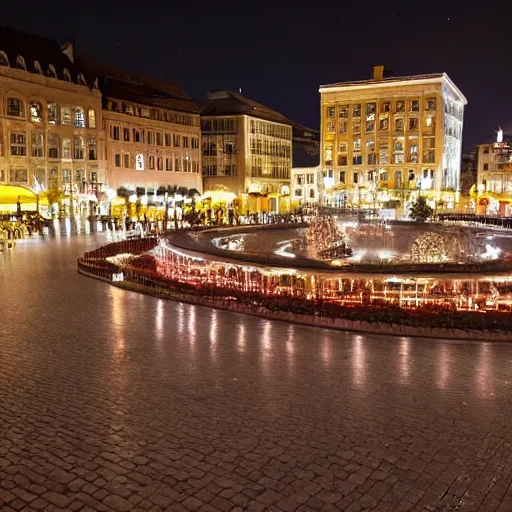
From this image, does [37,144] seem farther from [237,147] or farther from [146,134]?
[237,147]

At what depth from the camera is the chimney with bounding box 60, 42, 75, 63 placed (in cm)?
5925

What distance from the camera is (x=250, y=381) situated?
9.05 meters

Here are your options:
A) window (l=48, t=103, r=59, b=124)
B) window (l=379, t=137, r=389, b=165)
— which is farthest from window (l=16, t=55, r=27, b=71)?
window (l=379, t=137, r=389, b=165)

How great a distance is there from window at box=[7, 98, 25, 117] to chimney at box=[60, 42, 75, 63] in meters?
11.0

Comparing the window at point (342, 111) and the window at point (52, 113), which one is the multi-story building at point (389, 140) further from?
the window at point (52, 113)

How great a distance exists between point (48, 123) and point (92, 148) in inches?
189

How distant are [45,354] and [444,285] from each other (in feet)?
36.9

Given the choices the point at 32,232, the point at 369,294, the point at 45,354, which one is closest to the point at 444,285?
the point at 369,294

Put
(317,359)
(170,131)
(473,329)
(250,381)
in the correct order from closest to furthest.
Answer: (250,381) < (317,359) < (473,329) < (170,131)

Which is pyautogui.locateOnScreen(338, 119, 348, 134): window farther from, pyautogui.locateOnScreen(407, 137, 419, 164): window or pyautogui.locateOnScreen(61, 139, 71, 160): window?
pyautogui.locateOnScreen(61, 139, 71, 160): window

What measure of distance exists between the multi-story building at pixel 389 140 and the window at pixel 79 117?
37.9 metres

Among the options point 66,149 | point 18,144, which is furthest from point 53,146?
point 18,144

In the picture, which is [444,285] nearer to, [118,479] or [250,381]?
[250,381]

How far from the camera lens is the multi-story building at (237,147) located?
70.6 meters
